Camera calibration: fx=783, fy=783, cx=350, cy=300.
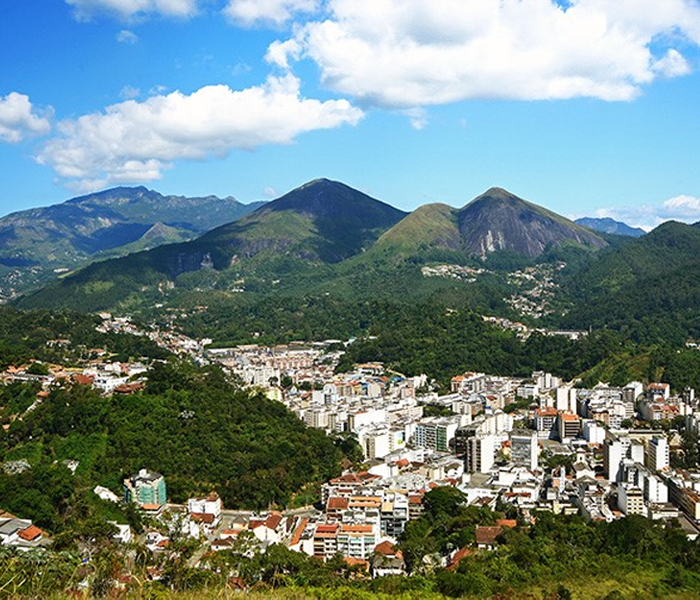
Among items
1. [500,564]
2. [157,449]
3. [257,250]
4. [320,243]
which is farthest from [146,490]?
[320,243]

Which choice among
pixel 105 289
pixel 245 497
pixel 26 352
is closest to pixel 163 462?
pixel 245 497

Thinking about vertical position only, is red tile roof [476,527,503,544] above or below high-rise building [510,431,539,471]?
below

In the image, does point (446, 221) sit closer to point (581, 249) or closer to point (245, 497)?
point (581, 249)

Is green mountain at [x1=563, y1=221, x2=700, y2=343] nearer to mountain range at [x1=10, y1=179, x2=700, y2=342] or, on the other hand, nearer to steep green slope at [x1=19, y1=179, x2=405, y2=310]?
mountain range at [x1=10, y1=179, x2=700, y2=342]

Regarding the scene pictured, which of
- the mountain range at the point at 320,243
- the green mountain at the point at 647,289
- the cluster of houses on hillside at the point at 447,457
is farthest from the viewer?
the mountain range at the point at 320,243

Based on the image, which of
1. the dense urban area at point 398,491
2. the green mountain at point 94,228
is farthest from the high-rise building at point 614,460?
the green mountain at point 94,228

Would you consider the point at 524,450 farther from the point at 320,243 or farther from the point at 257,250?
the point at 320,243

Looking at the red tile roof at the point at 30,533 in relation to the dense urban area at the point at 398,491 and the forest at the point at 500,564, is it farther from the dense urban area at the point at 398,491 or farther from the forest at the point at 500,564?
the forest at the point at 500,564

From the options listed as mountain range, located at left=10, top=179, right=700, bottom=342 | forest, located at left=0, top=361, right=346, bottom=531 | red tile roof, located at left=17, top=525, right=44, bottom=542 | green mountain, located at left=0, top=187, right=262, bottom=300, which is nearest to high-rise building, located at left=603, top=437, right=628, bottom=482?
forest, located at left=0, top=361, right=346, bottom=531

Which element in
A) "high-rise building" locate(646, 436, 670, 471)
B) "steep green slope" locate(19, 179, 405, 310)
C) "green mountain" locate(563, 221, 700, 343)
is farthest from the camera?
"steep green slope" locate(19, 179, 405, 310)
